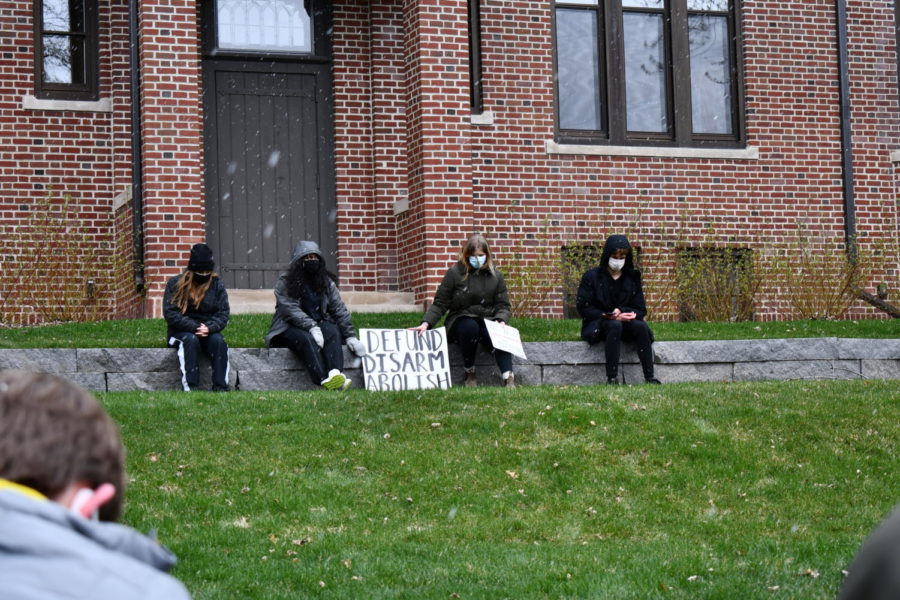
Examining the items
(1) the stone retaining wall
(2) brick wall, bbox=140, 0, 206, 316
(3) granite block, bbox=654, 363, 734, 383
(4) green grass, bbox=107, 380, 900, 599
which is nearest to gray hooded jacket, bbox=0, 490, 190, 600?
(4) green grass, bbox=107, 380, 900, 599

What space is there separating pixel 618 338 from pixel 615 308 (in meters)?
0.44

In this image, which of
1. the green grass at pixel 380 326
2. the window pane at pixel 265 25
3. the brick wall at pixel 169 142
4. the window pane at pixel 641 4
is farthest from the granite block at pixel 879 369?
the window pane at pixel 265 25

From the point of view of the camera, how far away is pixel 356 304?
44.9 ft

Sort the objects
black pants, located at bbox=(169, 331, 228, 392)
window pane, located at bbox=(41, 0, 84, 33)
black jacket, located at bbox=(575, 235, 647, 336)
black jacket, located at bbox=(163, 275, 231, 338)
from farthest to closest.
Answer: window pane, located at bbox=(41, 0, 84, 33), black jacket, located at bbox=(575, 235, 647, 336), black jacket, located at bbox=(163, 275, 231, 338), black pants, located at bbox=(169, 331, 228, 392)

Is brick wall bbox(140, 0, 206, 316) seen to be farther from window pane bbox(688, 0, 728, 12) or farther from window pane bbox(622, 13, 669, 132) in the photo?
window pane bbox(688, 0, 728, 12)

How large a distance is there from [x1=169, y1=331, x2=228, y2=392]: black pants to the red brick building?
2987 millimetres

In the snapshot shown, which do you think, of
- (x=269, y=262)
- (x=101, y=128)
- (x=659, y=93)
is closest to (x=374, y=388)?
(x=269, y=262)

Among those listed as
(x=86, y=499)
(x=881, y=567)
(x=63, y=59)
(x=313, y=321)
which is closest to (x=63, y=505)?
(x=86, y=499)

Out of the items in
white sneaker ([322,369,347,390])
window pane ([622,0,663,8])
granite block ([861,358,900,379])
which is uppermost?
window pane ([622,0,663,8])

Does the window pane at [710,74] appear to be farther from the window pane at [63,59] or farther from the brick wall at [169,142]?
the window pane at [63,59]

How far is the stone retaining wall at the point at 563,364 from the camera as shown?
988 cm

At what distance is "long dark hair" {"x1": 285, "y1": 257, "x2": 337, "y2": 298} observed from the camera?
34.5 feet

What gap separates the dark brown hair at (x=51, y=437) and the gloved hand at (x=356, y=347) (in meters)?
8.62

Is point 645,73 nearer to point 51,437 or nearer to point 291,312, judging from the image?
point 291,312
